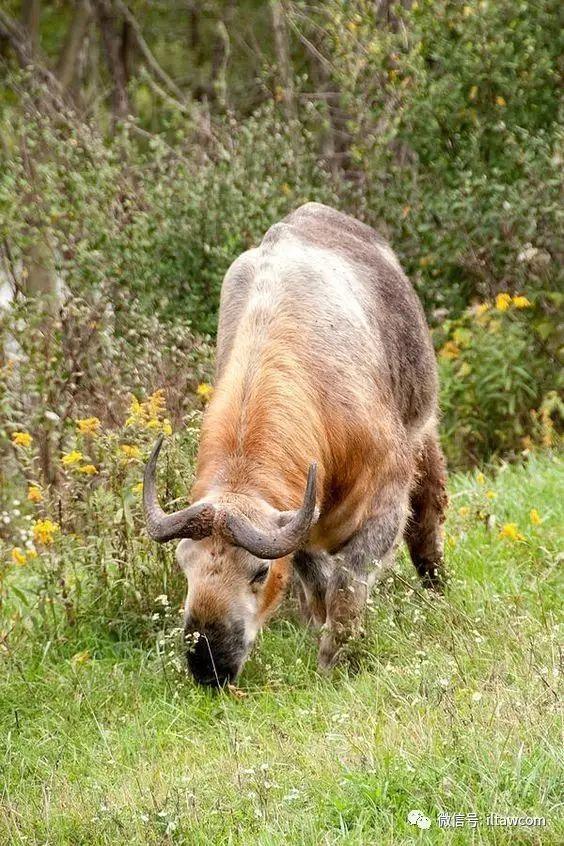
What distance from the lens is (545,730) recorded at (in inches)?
166

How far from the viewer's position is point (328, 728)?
5.14 metres

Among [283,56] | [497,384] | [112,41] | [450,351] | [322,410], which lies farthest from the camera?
[112,41]

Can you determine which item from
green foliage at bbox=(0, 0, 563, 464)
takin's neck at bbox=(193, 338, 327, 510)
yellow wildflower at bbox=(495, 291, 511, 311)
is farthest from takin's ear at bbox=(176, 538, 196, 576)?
yellow wildflower at bbox=(495, 291, 511, 311)

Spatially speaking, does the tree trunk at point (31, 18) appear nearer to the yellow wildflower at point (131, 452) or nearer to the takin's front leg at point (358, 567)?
the yellow wildflower at point (131, 452)

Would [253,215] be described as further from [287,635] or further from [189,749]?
[189,749]

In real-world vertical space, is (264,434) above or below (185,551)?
above

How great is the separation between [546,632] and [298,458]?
1264 mm

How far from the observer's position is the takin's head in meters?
5.36

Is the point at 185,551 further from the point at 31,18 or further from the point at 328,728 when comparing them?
the point at 31,18

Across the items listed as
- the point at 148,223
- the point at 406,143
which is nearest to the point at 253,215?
the point at 148,223

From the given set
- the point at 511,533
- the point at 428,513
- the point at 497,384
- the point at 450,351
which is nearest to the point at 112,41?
the point at 450,351

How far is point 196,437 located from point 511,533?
1628 millimetres

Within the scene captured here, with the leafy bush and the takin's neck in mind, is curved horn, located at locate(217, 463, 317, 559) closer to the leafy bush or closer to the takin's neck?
the takin's neck

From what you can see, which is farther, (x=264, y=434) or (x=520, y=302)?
(x=520, y=302)
